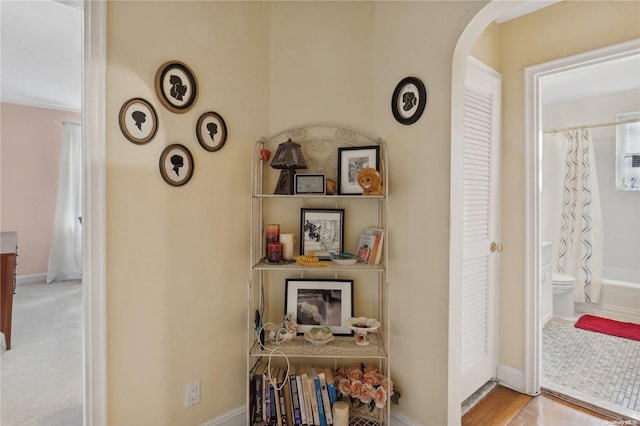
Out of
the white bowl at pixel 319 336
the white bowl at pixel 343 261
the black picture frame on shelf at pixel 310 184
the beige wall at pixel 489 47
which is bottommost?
the white bowl at pixel 319 336

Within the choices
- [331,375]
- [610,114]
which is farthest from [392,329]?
[610,114]

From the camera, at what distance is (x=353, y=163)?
6.42 feet

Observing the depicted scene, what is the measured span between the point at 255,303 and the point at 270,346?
288mm

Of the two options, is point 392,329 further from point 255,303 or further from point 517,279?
point 517,279

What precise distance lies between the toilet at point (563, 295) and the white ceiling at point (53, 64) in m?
2.13

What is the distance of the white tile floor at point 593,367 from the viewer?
7.58ft

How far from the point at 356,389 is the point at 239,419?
69 cm

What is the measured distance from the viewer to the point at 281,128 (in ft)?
6.73

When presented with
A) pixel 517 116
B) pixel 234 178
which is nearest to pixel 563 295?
pixel 517 116

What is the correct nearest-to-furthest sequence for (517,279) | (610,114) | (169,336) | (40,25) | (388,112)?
(169,336) < (388,112) < (517,279) < (40,25) < (610,114)

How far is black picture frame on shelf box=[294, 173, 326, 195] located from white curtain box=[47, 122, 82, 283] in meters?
4.90

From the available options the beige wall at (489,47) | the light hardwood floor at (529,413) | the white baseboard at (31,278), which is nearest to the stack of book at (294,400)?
the light hardwood floor at (529,413)

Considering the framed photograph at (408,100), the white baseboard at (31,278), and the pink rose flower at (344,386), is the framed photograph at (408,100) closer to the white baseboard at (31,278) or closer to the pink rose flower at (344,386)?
the pink rose flower at (344,386)

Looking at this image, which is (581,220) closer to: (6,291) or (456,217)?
(456,217)
